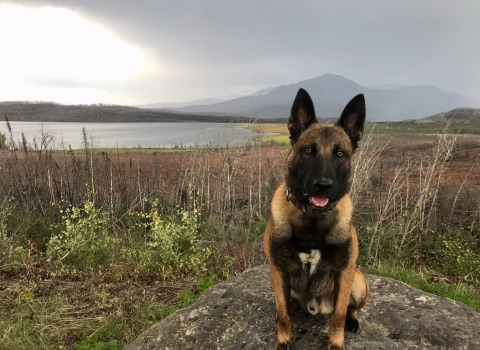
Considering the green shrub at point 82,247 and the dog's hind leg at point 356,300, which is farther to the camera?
the green shrub at point 82,247

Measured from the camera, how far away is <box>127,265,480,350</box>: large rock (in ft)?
9.59

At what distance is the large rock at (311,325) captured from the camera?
9.59 ft

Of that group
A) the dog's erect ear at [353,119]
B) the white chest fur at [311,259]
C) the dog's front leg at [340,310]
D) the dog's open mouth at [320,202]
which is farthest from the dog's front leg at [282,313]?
the dog's erect ear at [353,119]

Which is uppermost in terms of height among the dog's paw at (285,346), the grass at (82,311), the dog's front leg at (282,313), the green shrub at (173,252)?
the dog's front leg at (282,313)

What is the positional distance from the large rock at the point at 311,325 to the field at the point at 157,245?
1.44 meters

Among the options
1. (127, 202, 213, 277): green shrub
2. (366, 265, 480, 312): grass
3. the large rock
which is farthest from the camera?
(127, 202, 213, 277): green shrub

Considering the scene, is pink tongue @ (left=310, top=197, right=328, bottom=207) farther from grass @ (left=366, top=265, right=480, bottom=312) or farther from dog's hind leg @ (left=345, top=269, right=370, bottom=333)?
grass @ (left=366, top=265, right=480, bottom=312)

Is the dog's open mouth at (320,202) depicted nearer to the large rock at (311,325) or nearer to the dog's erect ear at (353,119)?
the dog's erect ear at (353,119)

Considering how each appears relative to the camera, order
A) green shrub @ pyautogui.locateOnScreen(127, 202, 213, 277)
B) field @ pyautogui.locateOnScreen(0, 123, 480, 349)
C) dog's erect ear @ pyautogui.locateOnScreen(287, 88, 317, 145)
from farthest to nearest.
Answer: green shrub @ pyautogui.locateOnScreen(127, 202, 213, 277) → field @ pyautogui.locateOnScreen(0, 123, 480, 349) → dog's erect ear @ pyautogui.locateOnScreen(287, 88, 317, 145)

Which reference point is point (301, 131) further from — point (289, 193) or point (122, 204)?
point (122, 204)

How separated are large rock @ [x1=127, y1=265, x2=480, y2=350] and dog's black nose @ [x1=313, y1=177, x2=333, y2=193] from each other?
4.68 ft

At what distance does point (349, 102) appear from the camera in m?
2.99

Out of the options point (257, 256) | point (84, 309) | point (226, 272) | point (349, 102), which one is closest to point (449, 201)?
point (257, 256)

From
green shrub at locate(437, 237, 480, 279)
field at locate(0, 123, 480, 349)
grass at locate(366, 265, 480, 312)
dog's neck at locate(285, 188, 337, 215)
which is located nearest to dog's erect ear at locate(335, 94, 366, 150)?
dog's neck at locate(285, 188, 337, 215)
